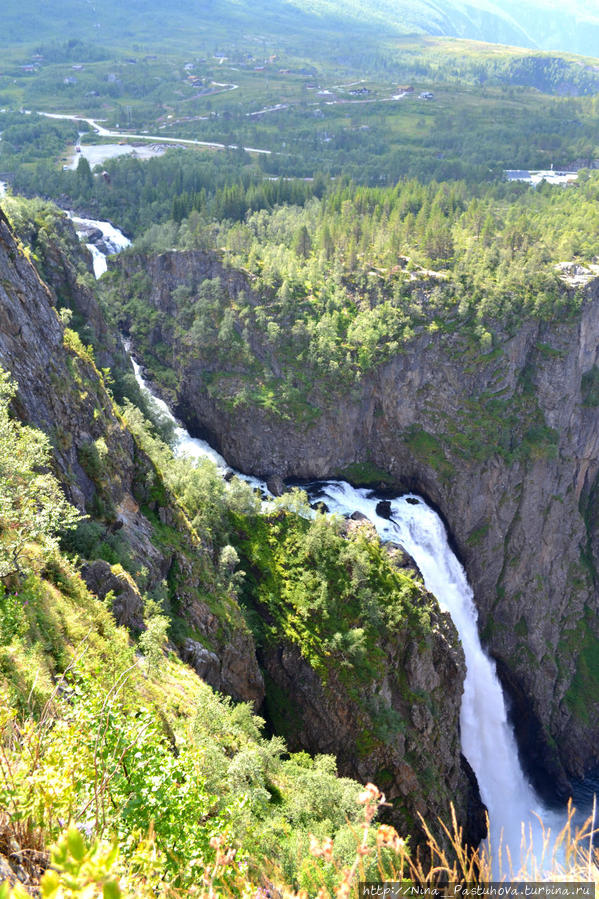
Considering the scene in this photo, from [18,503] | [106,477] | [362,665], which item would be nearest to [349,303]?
[362,665]

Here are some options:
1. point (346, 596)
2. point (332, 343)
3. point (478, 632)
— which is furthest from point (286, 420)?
point (478, 632)

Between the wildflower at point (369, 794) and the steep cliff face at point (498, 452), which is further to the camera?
the steep cliff face at point (498, 452)

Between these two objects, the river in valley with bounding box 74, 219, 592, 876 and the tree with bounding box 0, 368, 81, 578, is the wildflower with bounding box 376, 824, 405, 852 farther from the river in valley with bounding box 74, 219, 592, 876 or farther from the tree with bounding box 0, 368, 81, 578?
the river in valley with bounding box 74, 219, 592, 876

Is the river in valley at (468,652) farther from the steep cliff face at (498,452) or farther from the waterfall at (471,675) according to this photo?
the steep cliff face at (498,452)

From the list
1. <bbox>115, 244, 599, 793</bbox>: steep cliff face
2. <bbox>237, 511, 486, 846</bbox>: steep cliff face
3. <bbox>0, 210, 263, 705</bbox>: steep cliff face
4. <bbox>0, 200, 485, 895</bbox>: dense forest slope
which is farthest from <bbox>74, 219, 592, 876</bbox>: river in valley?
<bbox>0, 210, 263, 705</bbox>: steep cliff face

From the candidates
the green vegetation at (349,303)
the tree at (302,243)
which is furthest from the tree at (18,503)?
the tree at (302,243)

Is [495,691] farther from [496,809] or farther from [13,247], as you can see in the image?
[13,247]
